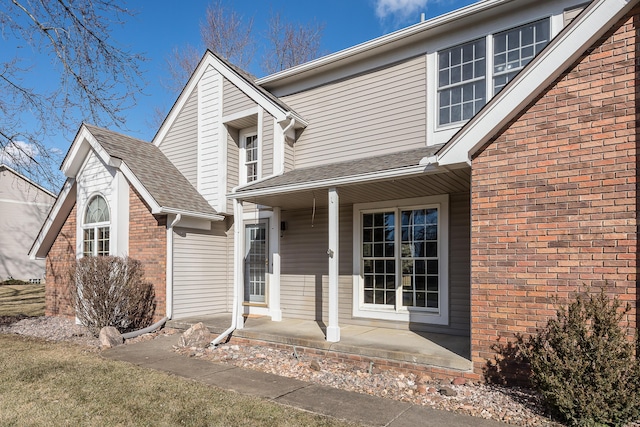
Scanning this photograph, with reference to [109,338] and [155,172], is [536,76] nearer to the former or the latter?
[109,338]

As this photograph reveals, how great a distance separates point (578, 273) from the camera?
4.89 metres

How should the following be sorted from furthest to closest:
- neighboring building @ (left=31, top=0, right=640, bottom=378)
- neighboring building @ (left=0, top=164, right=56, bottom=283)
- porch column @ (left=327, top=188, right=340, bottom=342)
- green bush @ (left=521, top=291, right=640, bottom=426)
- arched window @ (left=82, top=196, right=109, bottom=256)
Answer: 1. neighboring building @ (left=0, top=164, right=56, bottom=283)
2. arched window @ (left=82, top=196, right=109, bottom=256)
3. porch column @ (left=327, top=188, right=340, bottom=342)
4. neighboring building @ (left=31, top=0, right=640, bottom=378)
5. green bush @ (left=521, top=291, right=640, bottom=426)

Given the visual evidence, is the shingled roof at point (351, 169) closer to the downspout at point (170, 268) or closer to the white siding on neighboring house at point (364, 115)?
the white siding on neighboring house at point (364, 115)

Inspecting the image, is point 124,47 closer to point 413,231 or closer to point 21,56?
point 21,56

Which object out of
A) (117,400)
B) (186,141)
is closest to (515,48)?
(117,400)

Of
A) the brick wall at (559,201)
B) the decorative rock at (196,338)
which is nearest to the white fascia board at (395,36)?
the brick wall at (559,201)

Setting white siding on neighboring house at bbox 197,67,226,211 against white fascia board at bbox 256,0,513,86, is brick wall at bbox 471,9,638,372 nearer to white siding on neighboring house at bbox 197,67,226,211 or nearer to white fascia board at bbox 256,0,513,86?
white fascia board at bbox 256,0,513,86

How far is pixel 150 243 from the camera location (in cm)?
998

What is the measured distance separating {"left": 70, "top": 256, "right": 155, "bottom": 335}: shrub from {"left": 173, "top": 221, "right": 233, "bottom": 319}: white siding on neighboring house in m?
→ 0.88

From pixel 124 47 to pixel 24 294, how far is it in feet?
54.3

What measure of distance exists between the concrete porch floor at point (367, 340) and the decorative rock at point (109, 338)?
1245mm

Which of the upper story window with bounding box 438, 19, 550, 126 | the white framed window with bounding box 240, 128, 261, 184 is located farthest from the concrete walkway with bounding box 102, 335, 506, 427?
the upper story window with bounding box 438, 19, 550, 126

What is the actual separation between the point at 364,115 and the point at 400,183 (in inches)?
96.1

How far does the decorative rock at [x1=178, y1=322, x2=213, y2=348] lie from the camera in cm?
788
